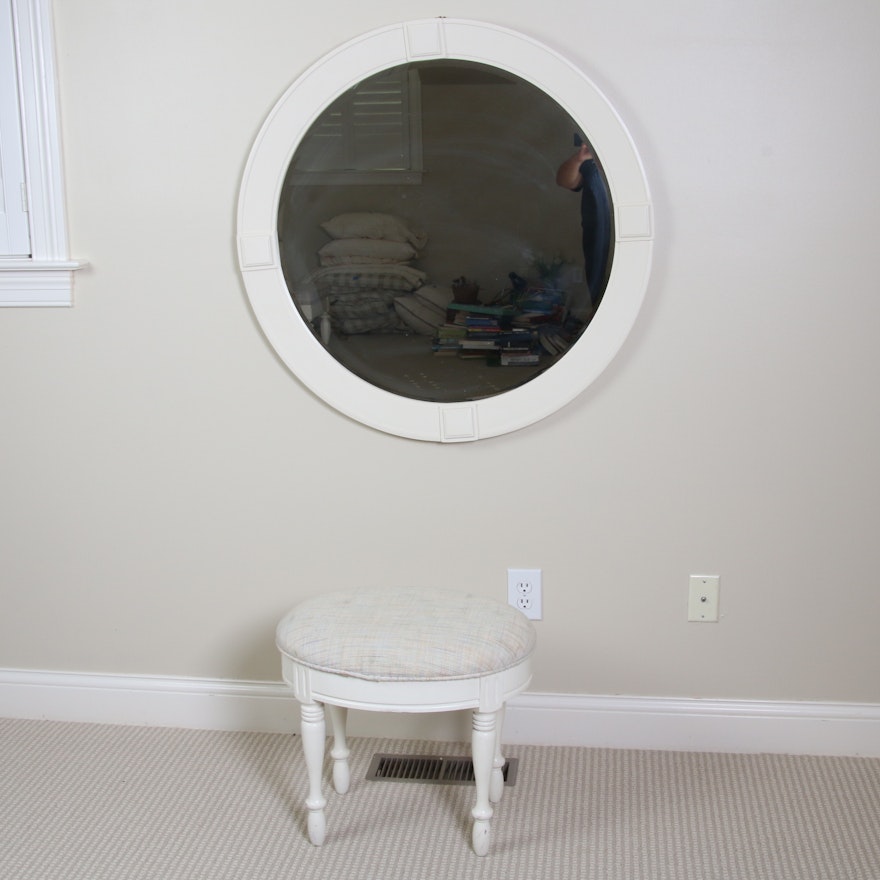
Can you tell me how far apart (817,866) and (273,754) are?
3.50 ft

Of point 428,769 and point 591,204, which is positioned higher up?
point 591,204

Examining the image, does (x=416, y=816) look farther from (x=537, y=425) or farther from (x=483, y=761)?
(x=537, y=425)

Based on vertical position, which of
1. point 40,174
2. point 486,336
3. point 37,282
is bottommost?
point 486,336

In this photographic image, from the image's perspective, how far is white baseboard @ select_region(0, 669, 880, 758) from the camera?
2.08 m

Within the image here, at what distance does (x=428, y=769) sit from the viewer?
2.07 m

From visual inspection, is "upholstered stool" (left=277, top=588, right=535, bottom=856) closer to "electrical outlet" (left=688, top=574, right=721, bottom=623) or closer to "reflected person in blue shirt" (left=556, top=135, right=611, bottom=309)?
"electrical outlet" (left=688, top=574, right=721, bottom=623)

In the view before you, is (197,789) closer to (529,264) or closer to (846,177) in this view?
(529,264)

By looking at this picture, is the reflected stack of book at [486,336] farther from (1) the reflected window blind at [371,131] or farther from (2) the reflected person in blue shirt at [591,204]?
(1) the reflected window blind at [371,131]

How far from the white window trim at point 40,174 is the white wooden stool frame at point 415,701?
928mm

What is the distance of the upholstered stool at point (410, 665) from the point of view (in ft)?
5.56

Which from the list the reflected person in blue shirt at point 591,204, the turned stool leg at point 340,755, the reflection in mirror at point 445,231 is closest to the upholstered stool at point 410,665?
the turned stool leg at point 340,755

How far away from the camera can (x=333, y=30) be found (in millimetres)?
1938

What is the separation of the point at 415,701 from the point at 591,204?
3.10ft

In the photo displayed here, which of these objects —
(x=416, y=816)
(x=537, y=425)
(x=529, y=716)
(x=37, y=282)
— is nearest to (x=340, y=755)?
(x=416, y=816)
